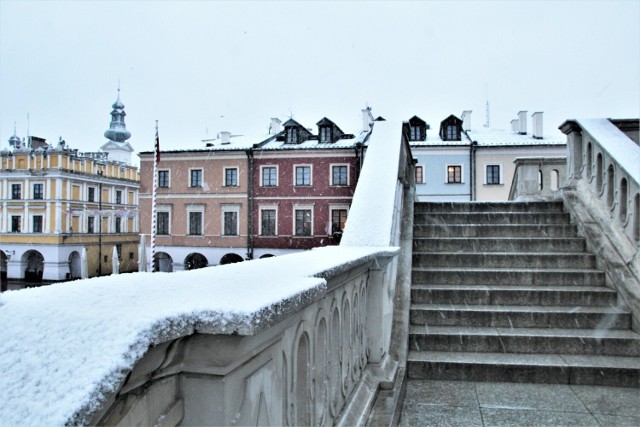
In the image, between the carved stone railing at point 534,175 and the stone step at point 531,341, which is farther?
the carved stone railing at point 534,175

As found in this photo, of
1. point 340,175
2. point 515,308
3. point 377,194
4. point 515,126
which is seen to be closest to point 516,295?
point 515,308

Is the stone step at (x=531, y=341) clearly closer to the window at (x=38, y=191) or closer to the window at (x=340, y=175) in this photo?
the window at (x=38, y=191)

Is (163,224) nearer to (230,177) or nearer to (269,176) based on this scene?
(230,177)

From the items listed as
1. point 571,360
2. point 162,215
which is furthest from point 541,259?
point 162,215

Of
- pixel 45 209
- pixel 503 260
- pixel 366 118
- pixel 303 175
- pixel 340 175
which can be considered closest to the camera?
pixel 503 260

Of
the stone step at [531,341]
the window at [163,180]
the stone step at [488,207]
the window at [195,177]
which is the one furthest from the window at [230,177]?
the stone step at [531,341]

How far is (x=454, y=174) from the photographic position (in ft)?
112

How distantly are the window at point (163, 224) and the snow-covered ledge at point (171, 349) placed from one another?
37.2 m

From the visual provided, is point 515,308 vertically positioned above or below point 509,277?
below

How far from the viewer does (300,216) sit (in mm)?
36000

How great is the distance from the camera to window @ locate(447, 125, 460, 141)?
34.5 m

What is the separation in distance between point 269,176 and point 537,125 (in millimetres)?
18826

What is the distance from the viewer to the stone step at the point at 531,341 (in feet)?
13.8

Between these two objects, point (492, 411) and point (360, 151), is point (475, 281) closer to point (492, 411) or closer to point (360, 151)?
point (492, 411)
